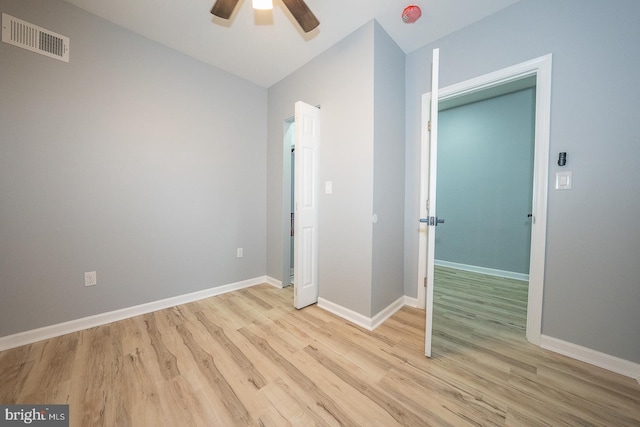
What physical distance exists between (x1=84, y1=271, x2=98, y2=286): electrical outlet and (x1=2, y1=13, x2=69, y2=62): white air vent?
179 centimetres

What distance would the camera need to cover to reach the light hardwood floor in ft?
3.71

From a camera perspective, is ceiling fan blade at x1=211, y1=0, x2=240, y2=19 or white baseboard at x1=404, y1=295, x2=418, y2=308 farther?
white baseboard at x1=404, y1=295, x2=418, y2=308

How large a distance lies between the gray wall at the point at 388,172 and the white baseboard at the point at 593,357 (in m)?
1.15

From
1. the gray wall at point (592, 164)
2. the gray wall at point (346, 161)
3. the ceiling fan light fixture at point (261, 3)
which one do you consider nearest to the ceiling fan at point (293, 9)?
the ceiling fan light fixture at point (261, 3)

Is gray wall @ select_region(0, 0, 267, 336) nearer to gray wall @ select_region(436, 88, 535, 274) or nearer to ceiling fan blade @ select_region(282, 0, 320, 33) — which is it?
ceiling fan blade @ select_region(282, 0, 320, 33)

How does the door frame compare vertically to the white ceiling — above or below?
below

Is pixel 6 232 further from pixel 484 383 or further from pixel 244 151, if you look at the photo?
pixel 484 383

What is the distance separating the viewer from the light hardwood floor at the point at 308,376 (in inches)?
44.6

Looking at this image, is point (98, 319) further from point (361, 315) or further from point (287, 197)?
point (361, 315)

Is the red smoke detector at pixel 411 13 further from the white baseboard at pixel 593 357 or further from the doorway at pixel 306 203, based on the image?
the white baseboard at pixel 593 357

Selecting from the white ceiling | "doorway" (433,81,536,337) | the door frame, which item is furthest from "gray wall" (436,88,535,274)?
the white ceiling

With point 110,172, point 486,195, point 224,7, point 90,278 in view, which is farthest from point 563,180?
point 90,278

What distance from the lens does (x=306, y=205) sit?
2301 millimetres

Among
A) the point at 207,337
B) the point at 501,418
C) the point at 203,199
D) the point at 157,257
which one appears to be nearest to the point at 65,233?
the point at 157,257
